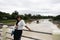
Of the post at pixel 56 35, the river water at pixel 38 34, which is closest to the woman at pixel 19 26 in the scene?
the river water at pixel 38 34

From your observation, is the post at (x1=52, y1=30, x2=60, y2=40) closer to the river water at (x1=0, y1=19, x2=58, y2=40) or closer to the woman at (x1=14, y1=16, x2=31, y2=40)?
the river water at (x1=0, y1=19, x2=58, y2=40)

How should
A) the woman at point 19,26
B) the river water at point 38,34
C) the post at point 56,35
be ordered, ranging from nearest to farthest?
the post at point 56,35 < the woman at point 19,26 < the river water at point 38,34

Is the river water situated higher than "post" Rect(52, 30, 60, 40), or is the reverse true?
"post" Rect(52, 30, 60, 40)

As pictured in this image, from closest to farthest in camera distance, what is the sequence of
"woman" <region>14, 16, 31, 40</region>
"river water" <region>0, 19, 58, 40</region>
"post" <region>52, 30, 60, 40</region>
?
"post" <region>52, 30, 60, 40</region> → "woman" <region>14, 16, 31, 40</region> → "river water" <region>0, 19, 58, 40</region>

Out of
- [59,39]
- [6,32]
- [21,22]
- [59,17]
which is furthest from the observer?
[59,17]

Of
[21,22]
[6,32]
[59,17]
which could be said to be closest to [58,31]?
[21,22]

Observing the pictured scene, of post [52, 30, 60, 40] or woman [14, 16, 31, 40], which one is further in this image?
woman [14, 16, 31, 40]

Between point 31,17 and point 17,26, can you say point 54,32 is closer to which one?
point 17,26

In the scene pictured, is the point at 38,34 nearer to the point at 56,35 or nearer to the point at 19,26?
the point at 19,26

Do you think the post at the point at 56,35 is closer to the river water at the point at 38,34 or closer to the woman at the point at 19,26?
the river water at the point at 38,34

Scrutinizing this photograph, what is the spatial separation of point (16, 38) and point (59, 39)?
253 centimetres

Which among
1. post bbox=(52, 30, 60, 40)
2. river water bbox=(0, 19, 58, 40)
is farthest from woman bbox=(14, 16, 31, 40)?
post bbox=(52, 30, 60, 40)

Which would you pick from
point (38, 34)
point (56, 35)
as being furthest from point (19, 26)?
point (38, 34)

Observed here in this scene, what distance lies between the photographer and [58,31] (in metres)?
5.07
